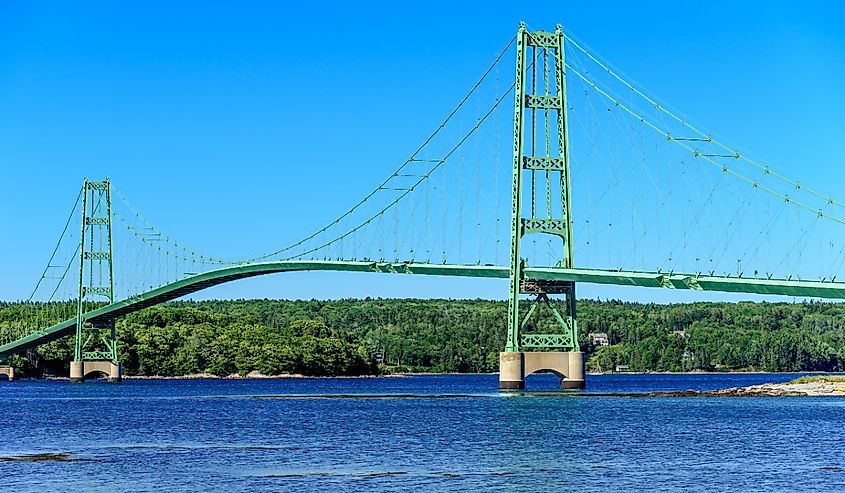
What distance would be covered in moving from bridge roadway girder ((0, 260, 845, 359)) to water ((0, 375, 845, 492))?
555 cm

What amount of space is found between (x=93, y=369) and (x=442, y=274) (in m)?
46.3

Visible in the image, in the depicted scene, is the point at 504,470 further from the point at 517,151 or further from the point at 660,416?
the point at 517,151

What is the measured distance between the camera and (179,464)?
44562 millimetres

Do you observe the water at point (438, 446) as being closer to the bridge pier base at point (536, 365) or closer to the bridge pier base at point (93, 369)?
the bridge pier base at point (536, 365)

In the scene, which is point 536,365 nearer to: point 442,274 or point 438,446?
point 442,274

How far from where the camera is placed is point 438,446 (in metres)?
50.8

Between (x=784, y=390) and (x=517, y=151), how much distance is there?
64.8 feet

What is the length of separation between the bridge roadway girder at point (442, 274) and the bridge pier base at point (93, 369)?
2.96 metres

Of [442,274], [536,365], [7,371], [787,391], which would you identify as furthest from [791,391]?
[7,371]

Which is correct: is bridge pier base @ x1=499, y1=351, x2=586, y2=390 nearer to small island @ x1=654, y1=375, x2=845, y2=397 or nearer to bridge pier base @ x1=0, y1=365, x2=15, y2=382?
small island @ x1=654, y1=375, x2=845, y2=397

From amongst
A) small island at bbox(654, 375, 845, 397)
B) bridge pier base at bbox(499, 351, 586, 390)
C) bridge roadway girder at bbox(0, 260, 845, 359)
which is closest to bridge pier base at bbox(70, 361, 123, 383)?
bridge roadway girder at bbox(0, 260, 845, 359)

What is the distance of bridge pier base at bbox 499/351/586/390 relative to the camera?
3332 inches

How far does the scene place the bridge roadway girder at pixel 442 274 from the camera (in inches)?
2950

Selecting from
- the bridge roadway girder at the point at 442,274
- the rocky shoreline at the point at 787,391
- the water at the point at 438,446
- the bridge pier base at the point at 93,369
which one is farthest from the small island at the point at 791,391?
the bridge pier base at the point at 93,369
